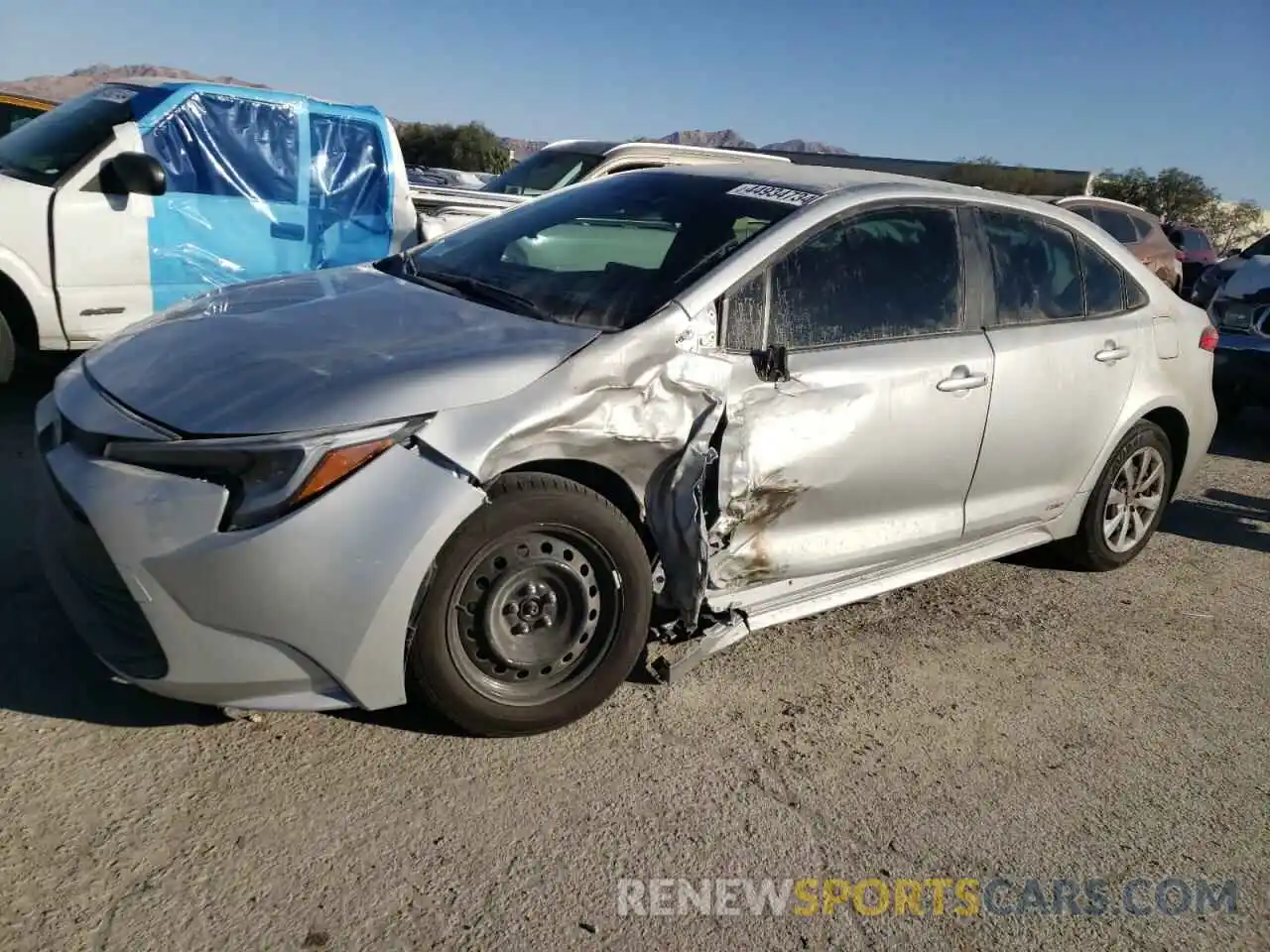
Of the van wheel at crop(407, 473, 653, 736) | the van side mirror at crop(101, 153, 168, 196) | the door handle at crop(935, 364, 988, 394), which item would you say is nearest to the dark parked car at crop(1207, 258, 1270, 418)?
the door handle at crop(935, 364, 988, 394)

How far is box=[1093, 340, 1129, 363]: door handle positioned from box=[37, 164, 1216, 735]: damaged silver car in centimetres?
2

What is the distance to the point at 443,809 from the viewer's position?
2.79 meters

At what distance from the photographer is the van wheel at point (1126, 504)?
4746 millimetres

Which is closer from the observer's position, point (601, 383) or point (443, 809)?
point (443, 809)

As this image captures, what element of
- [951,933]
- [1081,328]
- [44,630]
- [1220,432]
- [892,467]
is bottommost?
[1220,432]

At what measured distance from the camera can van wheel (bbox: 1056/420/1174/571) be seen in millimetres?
4746

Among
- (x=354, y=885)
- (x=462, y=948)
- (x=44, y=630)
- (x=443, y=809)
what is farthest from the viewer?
(x=44, y=630)

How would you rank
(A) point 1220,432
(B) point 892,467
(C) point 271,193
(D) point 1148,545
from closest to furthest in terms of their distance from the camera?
(B) point 892,467, (D) point 1148,545, (C) point 271,193, (A) point 1220,432

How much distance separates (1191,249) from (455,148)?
1601 inches

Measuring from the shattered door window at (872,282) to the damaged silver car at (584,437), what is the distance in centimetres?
1

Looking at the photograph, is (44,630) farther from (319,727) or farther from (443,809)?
(443,809)

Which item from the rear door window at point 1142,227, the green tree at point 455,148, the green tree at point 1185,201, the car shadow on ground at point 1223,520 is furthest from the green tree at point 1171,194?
the car shadow on ground at point 1223,520

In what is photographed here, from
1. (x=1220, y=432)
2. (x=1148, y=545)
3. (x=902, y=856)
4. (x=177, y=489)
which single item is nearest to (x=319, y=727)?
(x=177, y=489)

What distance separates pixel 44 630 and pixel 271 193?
3950mm
